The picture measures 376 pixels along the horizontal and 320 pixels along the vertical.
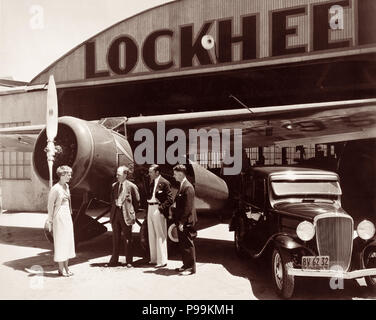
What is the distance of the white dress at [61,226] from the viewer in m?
6.14

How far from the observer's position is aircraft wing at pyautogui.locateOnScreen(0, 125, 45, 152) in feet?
34.6

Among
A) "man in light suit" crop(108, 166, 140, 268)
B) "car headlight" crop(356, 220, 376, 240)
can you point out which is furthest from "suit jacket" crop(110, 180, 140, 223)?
"car headlight" crop(356, 220, 376, 240)

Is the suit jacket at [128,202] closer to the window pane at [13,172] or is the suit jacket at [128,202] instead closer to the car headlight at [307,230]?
the car headlight at [307,230]

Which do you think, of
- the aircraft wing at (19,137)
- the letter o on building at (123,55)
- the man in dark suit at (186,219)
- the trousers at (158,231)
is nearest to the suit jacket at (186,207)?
the man in dark suit at (186,219)

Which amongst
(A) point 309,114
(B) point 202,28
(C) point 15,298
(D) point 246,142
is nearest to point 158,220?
(C) point 15,298

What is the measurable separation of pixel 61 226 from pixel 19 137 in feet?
20.7

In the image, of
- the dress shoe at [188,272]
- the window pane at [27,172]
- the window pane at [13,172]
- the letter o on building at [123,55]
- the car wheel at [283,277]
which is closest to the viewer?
the car wheel at [283,277]

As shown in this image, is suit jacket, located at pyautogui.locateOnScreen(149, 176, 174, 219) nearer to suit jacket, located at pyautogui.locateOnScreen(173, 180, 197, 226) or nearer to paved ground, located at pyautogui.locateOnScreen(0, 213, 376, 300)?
suit jacket, located at pyautogui.locateOnScreen(173, 180, 197, 226)

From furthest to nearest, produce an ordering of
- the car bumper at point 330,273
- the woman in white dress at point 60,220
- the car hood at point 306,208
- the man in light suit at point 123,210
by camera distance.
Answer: the man in light suit at point 123,210 < the woman in white dress at point 60,220 < the car hood at point 306,208 < the car bumper at point 330,273

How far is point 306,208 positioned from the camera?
576 cm

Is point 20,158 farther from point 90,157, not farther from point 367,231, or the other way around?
point 367,231

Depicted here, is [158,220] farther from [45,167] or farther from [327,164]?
[327,164]

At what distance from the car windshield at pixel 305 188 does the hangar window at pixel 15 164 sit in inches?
545

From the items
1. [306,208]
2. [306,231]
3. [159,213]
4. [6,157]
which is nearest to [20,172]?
[6,157]
